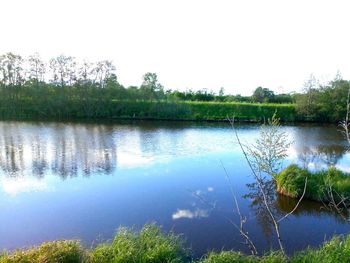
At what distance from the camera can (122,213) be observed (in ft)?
43.4

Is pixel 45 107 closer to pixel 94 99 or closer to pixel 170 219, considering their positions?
pixel 94 99

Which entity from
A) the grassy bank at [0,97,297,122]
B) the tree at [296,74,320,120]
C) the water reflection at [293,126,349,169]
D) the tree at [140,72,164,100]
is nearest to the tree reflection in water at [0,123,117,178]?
the water reflection at [293,126,349,169]

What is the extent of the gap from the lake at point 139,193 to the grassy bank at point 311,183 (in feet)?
1.66

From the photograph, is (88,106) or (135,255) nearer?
(135,255)

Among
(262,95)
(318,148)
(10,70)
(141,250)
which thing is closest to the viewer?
(141,250)

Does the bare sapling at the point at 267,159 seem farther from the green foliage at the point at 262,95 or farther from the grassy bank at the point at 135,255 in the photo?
the green foliage at the point at 262,95

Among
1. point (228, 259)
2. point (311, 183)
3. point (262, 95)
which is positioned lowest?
point (311, 183)

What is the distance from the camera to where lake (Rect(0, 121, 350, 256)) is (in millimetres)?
11539

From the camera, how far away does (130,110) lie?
4984 cm

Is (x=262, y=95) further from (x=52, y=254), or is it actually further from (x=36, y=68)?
(x=52, y=254)

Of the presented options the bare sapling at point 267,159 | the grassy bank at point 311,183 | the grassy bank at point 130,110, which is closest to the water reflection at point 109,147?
the grassy bank at point 311,183

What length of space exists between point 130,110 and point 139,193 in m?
34.9

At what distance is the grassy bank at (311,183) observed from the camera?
14867 mm

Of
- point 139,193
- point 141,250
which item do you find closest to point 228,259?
point 141,250
